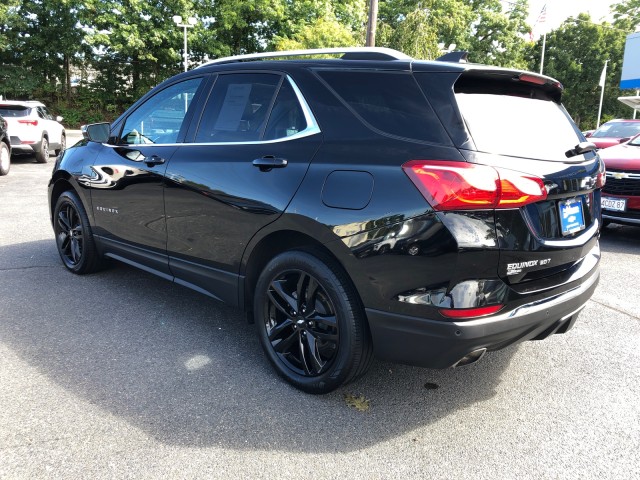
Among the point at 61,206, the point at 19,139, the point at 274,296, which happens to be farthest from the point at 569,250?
the point at 19,139

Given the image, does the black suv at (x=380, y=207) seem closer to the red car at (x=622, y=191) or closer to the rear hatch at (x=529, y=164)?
the rear hatch at (x=529, y=164)

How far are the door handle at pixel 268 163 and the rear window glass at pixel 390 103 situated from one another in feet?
1.54

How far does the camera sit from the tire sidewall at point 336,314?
256cm

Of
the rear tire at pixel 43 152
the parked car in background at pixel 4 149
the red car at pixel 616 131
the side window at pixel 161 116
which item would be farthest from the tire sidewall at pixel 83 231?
the rear tire at pixel 43 152

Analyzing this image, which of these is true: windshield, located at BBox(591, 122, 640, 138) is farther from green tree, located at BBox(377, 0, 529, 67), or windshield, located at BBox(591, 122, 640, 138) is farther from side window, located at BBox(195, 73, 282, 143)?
green tree, located at BBox(377, 0, 529, 67)

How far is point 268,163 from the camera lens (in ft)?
9.50

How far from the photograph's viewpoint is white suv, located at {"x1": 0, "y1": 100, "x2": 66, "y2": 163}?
13094 mm

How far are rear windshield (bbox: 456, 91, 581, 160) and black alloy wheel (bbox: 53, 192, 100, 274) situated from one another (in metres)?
3.49

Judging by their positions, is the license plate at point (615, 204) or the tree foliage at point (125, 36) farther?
the tree foliage at point (125, 36)

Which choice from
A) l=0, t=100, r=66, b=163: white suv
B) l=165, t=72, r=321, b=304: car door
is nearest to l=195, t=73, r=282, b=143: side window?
l=165, t=72, r=321, b=304: car door

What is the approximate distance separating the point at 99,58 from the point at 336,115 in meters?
34.7

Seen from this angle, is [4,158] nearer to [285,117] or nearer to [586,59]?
[285,117]

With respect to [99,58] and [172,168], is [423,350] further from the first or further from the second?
[99,58]

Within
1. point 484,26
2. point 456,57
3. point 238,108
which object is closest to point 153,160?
point 238,108
